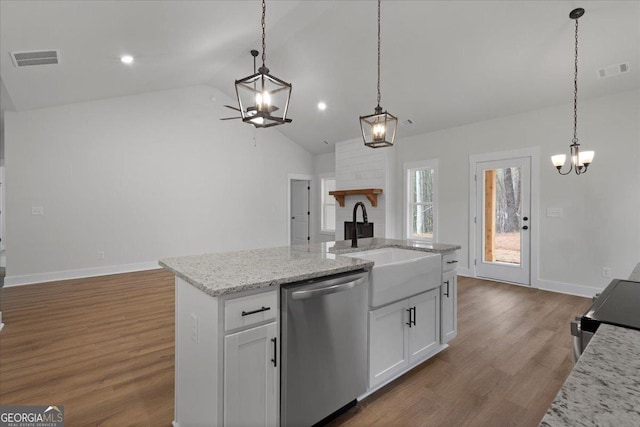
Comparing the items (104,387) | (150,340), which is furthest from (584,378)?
(150,340)

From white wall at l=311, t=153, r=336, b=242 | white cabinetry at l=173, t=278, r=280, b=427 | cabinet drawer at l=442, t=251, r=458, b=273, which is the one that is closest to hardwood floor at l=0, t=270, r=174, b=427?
white cabinetry at l=173, t=278, r=280, b=427

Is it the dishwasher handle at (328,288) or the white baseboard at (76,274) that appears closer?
the dishwasher handle at (328,288)

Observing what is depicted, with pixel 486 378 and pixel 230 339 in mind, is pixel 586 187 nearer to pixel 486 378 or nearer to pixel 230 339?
pixel 486 378

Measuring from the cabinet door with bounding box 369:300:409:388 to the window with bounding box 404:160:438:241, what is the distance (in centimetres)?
397

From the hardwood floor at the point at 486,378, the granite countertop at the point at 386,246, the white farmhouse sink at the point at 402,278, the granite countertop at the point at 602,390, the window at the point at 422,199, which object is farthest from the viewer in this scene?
the window at the point at 422,199

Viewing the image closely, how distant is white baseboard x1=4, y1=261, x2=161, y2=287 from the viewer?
480cm

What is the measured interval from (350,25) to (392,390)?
4.06 metres

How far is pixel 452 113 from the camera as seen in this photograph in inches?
203

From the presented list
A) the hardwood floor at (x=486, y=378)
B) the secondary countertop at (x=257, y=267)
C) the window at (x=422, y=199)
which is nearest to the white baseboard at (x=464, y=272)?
the window at (x=422, y=199)

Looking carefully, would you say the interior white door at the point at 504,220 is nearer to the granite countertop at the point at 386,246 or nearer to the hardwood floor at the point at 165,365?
the hardwood floor at the point at 165,365

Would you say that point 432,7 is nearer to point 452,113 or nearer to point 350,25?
point 350,25

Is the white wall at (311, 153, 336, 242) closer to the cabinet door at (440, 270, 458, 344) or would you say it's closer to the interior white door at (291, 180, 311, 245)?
the interior white door at (291, 180, 311, 245)

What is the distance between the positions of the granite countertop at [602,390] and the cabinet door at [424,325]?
1.60m

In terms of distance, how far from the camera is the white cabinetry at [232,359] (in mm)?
1382
